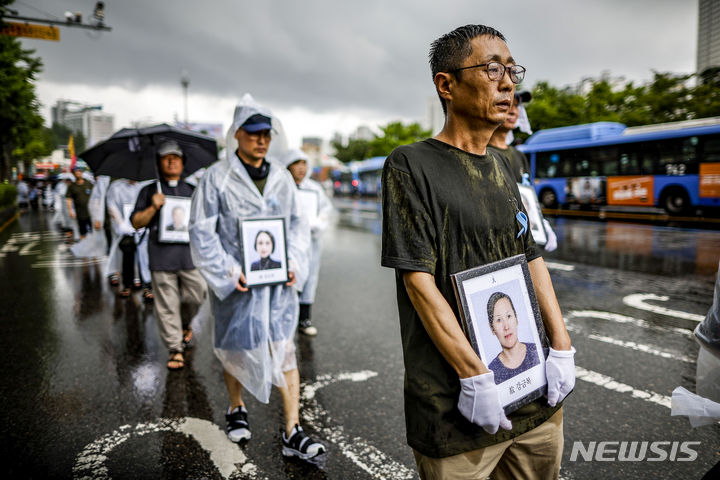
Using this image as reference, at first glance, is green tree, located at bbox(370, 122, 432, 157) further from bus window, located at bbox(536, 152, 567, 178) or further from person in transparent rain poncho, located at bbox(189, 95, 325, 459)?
person in transparent rain poncho, located at bbox(189, 95, 325, 459)

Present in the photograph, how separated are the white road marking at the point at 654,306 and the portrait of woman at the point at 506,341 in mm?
4770

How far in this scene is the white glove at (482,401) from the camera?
1358 millimetres

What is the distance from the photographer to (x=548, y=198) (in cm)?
2178

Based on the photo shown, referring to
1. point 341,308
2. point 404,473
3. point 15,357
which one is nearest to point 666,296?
point 341,308

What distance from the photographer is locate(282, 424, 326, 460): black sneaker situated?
108 inches

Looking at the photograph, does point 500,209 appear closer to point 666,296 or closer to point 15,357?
point 15,357

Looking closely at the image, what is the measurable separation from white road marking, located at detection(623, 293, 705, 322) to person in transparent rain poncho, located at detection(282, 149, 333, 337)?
3.76m

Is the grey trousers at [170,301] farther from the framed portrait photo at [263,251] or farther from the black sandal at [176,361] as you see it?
the framed portrait photo at [263,251]

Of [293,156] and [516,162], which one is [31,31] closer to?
[293,156]

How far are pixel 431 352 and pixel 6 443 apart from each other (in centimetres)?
293

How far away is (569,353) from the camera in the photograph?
1552mm

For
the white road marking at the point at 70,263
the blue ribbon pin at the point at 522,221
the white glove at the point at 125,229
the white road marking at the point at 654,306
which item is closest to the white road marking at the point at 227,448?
the blue ribbon pin at the point at 522,221

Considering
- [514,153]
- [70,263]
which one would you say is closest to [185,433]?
[514,153]

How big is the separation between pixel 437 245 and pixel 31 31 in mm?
14393
